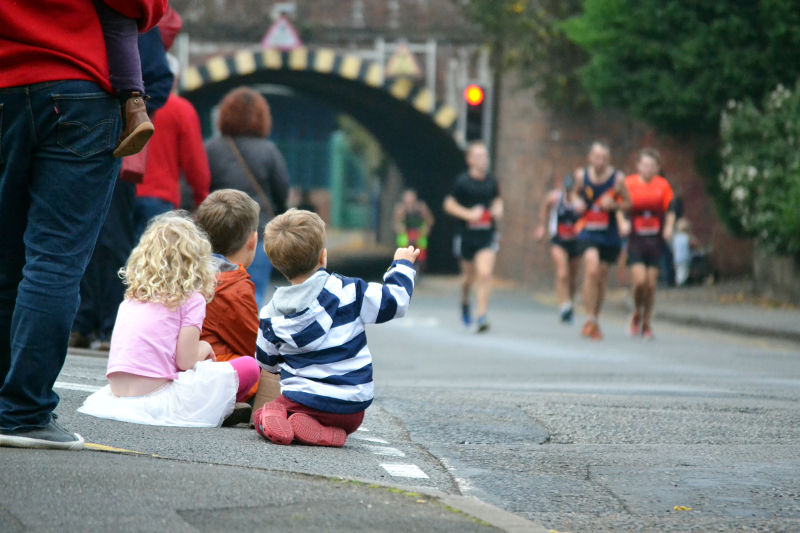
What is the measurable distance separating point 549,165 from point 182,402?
66.0 ft

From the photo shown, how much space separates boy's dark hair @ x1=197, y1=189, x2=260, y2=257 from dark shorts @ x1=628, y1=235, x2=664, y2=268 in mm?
8168

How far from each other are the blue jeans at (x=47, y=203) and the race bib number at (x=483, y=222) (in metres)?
10.4

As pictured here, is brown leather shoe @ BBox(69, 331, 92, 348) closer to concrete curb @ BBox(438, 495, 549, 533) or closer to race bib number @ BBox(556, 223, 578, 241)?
concrete curb @ BBox(438, 495, 549, 533)

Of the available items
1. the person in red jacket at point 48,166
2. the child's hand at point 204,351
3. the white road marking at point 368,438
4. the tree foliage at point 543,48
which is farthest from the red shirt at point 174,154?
the tree foliage at point 543,48

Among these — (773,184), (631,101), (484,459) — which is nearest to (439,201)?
(631,101)

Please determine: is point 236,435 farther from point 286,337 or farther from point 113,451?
point 113,451

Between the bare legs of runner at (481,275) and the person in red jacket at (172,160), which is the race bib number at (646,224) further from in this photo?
the person in red jacket at (172,160)

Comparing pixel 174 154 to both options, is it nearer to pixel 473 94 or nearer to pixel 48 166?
pixel 48 166

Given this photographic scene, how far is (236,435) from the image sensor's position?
5.43m

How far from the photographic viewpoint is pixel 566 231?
16.4 m

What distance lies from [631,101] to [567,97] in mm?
2946

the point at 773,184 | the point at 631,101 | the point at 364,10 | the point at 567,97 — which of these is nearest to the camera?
the point at 773,184

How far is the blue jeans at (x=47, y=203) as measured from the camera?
4.49 meters

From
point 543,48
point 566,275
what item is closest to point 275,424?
point 566,275
